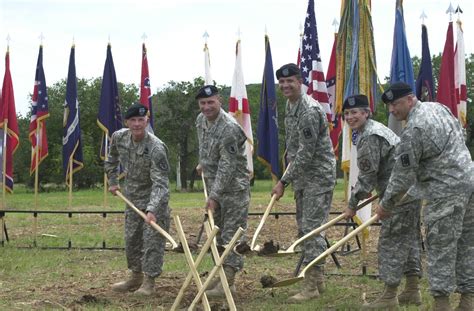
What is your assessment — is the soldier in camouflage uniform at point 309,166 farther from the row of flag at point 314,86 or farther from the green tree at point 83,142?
the green tree at point 83,142

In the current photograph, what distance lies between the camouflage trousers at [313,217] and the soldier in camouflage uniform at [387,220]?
517mm

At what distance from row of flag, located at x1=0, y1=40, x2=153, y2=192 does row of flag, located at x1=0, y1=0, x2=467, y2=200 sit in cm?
2

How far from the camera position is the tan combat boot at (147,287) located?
6.72 metres

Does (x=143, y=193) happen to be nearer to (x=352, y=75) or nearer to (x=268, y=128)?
(x=352, y=75)

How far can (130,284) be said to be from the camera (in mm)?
7047

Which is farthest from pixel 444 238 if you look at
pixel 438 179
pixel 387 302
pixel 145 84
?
pixel 145 84

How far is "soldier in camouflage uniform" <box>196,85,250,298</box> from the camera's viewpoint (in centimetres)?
651

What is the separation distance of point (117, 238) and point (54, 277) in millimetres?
3938

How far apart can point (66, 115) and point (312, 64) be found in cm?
558

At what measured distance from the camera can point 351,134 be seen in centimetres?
810

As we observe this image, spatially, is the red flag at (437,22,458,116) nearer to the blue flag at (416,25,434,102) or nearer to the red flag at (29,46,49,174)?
the blue flag at (416,25,434,102)

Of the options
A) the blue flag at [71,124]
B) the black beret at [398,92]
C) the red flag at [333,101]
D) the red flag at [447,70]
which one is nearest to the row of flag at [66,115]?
the blue flag at [71,124]

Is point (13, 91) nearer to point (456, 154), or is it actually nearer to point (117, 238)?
point (117, 238)

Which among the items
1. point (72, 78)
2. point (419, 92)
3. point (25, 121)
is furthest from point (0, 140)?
point (25, 121)
